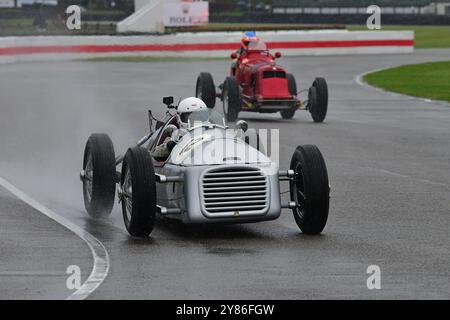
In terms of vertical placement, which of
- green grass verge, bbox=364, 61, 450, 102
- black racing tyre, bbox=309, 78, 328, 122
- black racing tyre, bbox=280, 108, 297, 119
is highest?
black racing tyre, bbox=309, 78, 328, 122

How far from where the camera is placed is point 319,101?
26781mm

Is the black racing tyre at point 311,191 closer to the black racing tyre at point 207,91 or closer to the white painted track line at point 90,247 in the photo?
the white painted track line at point 90,247

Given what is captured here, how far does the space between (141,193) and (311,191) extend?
1.56 metres

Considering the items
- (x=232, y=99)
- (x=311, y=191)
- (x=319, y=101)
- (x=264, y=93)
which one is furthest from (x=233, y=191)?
(x=264, y=93)

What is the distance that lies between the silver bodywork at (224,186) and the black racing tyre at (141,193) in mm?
278

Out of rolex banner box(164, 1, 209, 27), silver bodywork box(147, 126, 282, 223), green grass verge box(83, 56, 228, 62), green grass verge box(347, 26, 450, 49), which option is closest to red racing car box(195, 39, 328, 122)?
silver bodywork box(147, 126, 282, 223)

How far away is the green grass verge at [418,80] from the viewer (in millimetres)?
36028

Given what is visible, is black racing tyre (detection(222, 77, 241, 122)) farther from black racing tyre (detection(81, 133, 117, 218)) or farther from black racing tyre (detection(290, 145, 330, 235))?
black racing tyre (detection(290, 145, 330, 235))

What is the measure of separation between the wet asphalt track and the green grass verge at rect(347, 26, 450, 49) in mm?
32647

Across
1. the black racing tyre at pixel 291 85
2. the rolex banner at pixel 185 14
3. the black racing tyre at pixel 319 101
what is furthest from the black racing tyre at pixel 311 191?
the rolex banner at pixel 185 14

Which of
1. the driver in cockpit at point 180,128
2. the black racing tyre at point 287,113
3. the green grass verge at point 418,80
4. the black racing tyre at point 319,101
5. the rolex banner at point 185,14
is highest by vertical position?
the driver in cockpit at point 180,128

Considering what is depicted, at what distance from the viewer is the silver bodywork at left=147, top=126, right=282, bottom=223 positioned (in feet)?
39.5

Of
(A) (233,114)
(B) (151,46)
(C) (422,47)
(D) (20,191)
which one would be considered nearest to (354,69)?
(B) (151,46)

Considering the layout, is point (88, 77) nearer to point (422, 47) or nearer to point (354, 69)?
point (354, 69)
